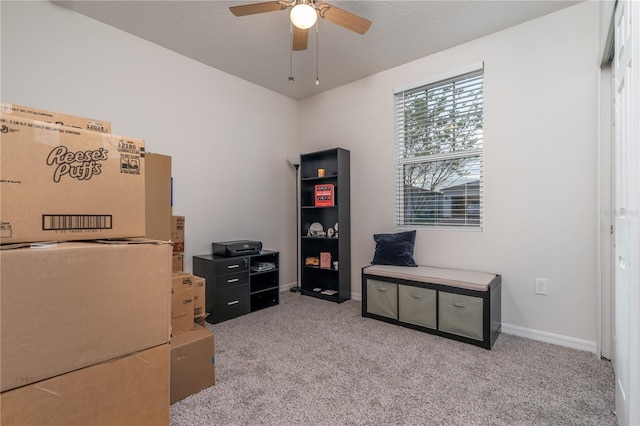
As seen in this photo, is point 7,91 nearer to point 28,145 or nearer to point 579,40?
point 28,145

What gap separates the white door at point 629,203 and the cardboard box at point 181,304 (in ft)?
7.19

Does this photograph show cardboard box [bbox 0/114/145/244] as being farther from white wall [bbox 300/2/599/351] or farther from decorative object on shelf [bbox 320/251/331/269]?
decorative object on shelf [bbox 320/251/331/269]

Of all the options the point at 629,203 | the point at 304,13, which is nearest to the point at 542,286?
the point at 629,203

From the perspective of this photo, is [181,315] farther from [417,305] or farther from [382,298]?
[417,305]

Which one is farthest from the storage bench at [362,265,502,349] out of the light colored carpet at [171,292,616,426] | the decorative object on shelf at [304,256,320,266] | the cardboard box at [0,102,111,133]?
the cardboard box at [0,102,111,133]

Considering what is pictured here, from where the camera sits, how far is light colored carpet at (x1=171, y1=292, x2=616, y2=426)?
62.9 inches

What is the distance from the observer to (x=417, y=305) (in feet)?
9.00

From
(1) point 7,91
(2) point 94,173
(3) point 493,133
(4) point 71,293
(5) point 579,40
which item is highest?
(5) point 579,40

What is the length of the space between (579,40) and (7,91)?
14.3 ft

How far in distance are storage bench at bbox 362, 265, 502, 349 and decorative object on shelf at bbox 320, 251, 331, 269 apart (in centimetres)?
83

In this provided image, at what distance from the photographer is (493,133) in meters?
2.83

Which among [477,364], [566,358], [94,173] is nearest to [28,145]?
[94,173]

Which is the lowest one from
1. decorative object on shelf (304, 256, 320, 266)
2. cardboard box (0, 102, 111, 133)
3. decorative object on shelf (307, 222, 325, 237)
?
decorative object on shelf (304, 256, 320, 266)

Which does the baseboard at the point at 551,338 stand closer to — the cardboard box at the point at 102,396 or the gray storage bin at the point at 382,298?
the gray storage bin at the point at 382,298
